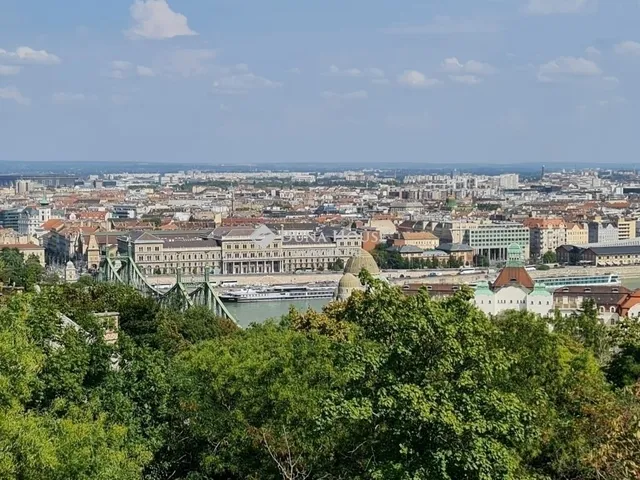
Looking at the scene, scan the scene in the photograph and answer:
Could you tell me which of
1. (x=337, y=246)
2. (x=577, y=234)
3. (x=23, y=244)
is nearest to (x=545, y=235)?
(x=577, y=234)

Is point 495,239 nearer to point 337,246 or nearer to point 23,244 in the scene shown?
point 337,246

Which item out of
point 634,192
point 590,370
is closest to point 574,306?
point 590,370

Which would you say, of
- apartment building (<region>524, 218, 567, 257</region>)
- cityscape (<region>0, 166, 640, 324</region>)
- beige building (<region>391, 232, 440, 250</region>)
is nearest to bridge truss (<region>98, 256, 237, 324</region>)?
cityscape (<region>0, 166, 640, 324</region>)

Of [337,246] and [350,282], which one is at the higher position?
[350,282]

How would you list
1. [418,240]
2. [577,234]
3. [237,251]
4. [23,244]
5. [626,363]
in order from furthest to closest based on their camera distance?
[577,234] → [418,240] → [23,244] → [237,251] → [626,363]

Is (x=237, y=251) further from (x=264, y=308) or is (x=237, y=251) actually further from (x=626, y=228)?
(x=626, y=228)

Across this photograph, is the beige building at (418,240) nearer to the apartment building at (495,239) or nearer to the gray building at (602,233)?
the apartment building at (495,239)

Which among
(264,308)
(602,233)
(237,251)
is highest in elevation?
(237,251)

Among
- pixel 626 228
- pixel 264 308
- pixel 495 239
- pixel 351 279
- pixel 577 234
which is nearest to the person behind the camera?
pixel 351 279

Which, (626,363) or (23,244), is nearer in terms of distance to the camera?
(626,363)
